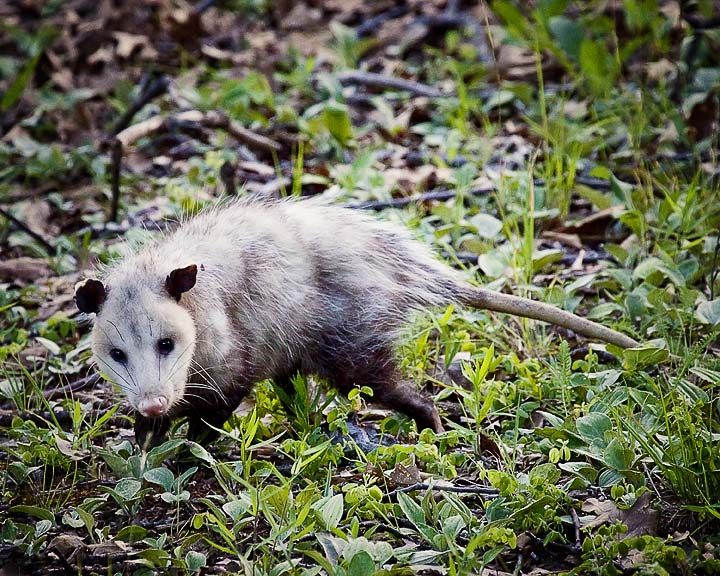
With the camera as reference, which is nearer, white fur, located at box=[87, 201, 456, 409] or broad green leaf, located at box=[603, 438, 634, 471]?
broad green leaf, located at box=[603, 438, 634, 471]

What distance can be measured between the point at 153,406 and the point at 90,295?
16.0 inches

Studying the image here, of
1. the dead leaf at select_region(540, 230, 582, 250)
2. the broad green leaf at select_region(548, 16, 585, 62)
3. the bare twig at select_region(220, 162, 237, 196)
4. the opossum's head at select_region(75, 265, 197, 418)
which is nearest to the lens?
the opossum's head at select_region(75, 265, 197, 418)

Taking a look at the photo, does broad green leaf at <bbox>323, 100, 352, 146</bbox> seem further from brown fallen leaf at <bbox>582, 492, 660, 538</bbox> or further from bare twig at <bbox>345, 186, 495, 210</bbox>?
brown fallen leaf at <bbox>582, 492, 660, 538</bbox>

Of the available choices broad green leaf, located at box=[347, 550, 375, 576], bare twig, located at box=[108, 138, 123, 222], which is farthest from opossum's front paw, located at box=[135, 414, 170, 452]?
bare twig, located at box=[108, 138, 123, 222]

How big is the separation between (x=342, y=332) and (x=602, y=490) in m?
0.95

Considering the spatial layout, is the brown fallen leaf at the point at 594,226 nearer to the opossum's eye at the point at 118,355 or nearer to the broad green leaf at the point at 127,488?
the opossum's eye at the point at 118,355

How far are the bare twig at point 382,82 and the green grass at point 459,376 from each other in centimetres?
A: 7

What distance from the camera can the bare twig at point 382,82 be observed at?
5094 millimetres

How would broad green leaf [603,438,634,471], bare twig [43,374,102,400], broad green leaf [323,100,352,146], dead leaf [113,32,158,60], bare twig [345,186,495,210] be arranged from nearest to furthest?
broad green leaf [603,438,634,471], bare twig [43,374,102,400], bare twig [345,186,495,210], broad green leaf [323,100,352,146], dead leaf [113,32,158,60]

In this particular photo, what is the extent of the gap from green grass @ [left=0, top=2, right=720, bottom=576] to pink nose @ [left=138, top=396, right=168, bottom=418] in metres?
0.15

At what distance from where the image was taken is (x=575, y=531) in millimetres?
2287

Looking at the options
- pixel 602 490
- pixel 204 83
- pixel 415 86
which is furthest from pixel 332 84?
pixel 602 490

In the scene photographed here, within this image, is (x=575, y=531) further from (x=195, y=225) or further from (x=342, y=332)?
(x=195, y=225)

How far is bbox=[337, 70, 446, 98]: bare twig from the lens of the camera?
509cm
